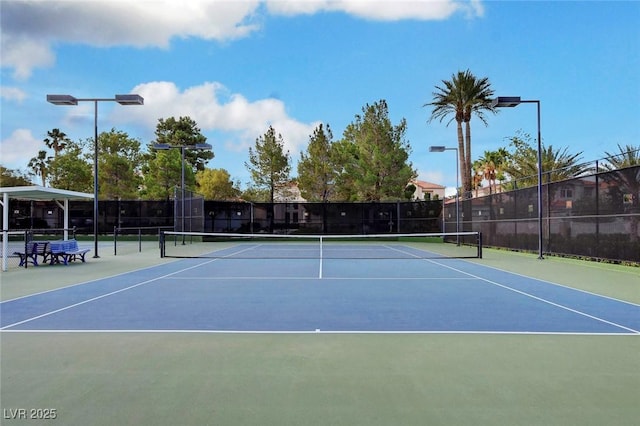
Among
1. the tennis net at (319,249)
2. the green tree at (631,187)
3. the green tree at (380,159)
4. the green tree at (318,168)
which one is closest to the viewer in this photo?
the green tree at (631,187)

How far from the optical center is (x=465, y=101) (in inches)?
1232

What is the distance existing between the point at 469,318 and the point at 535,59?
21400mm

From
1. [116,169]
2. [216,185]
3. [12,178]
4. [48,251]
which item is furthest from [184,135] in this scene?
[48,251]

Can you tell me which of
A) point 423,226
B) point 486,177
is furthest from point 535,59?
point 486,177

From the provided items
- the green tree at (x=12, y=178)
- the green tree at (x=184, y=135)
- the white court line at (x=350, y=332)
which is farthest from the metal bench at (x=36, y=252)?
the green tree at (x=184, y=135)

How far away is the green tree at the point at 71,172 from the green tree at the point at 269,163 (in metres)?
16.4

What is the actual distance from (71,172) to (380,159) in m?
28.8

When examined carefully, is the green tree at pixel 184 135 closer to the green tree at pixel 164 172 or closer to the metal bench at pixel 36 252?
the green tree at pixel 164 172

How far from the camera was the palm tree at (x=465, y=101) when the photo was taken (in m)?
31.1

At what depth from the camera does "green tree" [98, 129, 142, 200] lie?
42312 mm

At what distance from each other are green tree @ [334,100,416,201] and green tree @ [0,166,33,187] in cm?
3470

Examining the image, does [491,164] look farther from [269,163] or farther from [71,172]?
[71,172]

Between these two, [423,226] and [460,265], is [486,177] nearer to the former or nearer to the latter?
[423,226]

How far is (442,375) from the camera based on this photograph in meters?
4.26
